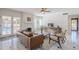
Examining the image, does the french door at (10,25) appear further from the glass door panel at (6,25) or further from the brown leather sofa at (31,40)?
the brown leather sofa at (31,40)

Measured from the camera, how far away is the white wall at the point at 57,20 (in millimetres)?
2674

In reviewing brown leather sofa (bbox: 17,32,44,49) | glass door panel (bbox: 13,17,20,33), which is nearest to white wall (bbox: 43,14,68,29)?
brown leather sofa (bbox: 17,32,44,49)

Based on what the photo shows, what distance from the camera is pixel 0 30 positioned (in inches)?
99.6

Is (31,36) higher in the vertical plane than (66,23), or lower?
lower

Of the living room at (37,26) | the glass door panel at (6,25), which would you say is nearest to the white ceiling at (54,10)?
the living room at (37,26)

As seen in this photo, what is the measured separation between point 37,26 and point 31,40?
42 centimetres

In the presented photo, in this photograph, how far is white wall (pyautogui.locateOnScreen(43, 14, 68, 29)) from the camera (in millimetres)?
2674

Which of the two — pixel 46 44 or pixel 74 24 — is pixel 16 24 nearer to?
pixel 46 44

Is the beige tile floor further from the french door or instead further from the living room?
the french door

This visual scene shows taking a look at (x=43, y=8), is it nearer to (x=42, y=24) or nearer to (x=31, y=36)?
(x=42, y=24)

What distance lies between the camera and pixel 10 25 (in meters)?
2.65
